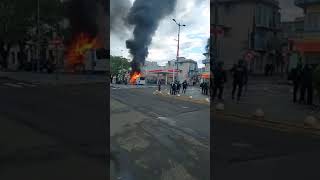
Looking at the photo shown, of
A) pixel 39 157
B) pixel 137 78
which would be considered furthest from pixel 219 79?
pixel 39 157

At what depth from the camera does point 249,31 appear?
1.48 meters

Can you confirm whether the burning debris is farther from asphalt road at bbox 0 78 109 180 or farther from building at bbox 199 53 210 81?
building at bbox 199 53 210 81

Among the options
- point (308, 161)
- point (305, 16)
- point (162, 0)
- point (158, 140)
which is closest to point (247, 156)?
A: point (308, 161)

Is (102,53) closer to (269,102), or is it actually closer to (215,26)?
(215,26)

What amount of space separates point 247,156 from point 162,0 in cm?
141

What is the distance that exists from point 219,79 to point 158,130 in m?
0.28

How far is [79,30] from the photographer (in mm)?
1758

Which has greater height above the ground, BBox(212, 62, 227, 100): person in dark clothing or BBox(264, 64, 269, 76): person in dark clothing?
BBox(264, 64, 269, 76): person in dark clothing

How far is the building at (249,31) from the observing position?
144cm

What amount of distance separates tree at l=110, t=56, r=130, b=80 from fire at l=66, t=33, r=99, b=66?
20 cm

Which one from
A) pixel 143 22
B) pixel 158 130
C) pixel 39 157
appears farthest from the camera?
pixel 39 157

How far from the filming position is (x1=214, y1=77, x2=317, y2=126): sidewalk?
160 centimetres

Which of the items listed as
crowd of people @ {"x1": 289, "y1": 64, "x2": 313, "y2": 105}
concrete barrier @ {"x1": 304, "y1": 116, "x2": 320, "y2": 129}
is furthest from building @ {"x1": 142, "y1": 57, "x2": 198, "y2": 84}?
concrete barrier @ {"x1": 304, "y1": 116, "x2": 320, "y2": 129}

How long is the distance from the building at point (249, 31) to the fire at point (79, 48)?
481 millimetres
